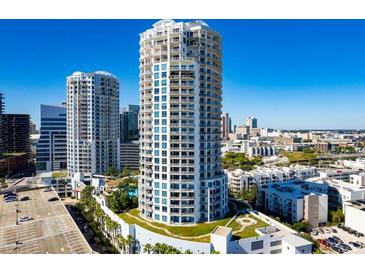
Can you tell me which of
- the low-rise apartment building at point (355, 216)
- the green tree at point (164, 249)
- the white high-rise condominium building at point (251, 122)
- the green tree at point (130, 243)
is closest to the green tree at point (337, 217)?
the low-rise apartment building at point (355, 216)

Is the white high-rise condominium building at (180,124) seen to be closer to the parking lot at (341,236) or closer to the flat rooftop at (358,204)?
the parking lot at (341,236)

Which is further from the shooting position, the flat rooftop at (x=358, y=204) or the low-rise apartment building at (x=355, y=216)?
the flat rooftop at (x=358, y=204)

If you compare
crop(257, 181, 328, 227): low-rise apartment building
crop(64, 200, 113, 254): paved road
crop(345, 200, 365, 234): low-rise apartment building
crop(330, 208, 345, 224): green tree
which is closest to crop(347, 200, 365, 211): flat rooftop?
crop(345, 200, 365, 234): low-rise apartment building

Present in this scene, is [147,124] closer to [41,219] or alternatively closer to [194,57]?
[194,57]

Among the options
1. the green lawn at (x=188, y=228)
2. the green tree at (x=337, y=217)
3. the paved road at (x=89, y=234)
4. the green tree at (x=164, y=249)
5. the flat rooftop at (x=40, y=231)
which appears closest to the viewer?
the green tree at (x=164, y=249)

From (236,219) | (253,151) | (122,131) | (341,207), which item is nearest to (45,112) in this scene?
(122,131)

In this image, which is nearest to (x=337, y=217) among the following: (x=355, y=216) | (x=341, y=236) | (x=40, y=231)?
(x=355, y=216)
